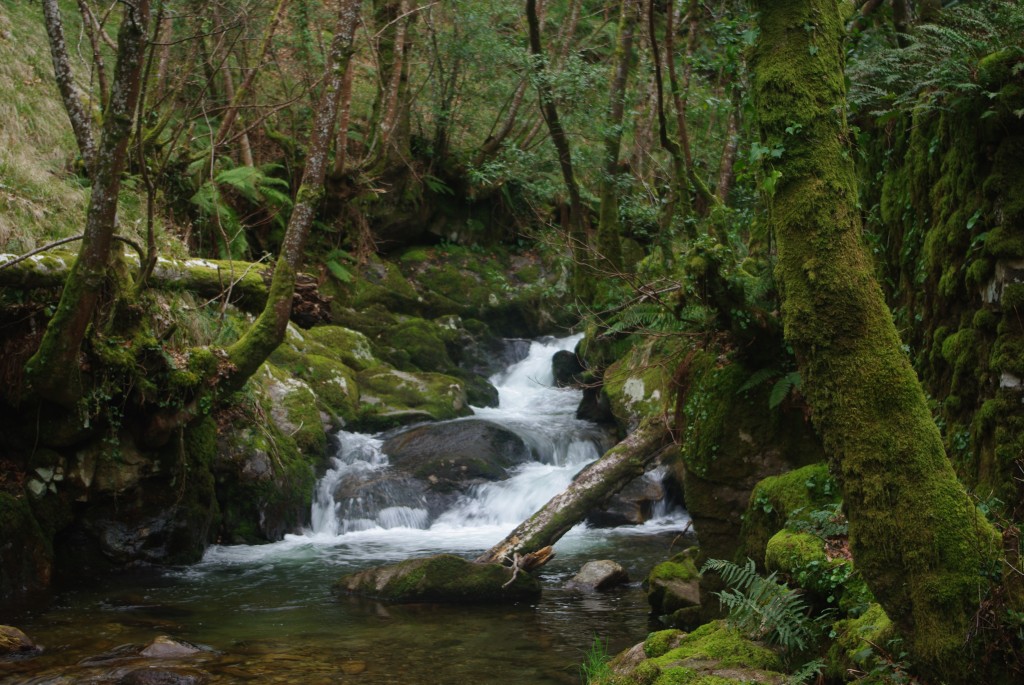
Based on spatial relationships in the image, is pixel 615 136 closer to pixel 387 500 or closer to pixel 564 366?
pixel 564 366

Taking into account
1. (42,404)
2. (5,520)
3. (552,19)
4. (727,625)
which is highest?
(552,19)

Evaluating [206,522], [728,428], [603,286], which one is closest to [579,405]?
[603,286]

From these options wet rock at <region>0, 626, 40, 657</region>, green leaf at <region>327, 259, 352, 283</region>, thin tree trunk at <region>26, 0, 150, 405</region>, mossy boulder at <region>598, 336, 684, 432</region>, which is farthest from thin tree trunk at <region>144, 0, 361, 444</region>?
green leaf at <region>327, 259, 352, 283</region>

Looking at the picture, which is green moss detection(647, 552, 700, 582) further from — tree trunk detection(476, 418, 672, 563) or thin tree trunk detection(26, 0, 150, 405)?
thin tree trunk detection(26, 0, 150, 405)

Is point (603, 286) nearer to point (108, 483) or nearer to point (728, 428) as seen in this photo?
point (728, 428)

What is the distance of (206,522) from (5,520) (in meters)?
2.67

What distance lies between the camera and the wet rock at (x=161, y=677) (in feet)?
18.4

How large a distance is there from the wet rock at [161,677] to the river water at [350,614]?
0.11 meters

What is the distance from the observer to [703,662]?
4.68 meters

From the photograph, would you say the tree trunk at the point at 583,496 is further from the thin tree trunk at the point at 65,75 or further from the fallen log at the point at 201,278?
the thin tree trunk at the point at 65,75

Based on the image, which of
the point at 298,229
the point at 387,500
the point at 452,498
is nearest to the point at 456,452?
the point at 452,498

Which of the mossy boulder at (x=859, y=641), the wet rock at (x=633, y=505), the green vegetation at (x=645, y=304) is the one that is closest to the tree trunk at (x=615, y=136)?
the green vegetation at (x=645, y=304)

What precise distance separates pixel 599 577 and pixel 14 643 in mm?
5314

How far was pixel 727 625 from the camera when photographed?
17.0 ft
